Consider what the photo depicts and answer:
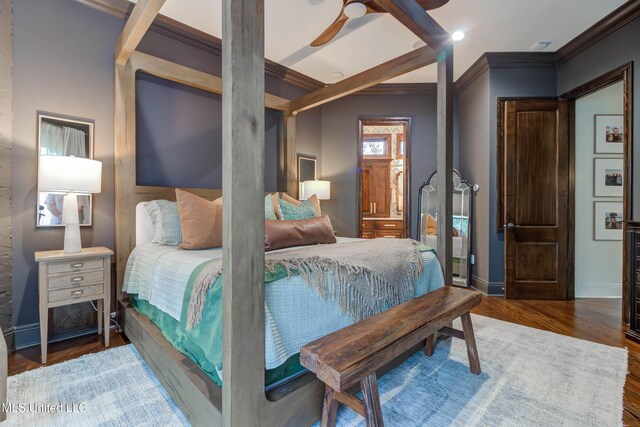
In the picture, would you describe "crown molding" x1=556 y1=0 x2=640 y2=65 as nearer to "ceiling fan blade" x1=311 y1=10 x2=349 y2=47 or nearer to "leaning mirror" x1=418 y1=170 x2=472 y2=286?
"leaning mirror" x1=418 y1=170 x2=472 y2=286

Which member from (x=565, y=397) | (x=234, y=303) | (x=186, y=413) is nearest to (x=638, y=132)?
(x=565, y=397)

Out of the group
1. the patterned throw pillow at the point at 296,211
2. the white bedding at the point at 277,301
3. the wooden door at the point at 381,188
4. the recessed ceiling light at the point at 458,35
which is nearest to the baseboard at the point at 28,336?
the white bedding at the point at 277,301

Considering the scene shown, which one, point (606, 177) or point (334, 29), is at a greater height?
point (334, 29)

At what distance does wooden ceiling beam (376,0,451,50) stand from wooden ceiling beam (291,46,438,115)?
0.11 meters

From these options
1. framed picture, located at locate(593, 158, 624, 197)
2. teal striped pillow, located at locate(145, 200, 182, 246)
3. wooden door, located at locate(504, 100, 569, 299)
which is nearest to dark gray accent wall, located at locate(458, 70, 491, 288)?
wooden door, located at locate(504, 100, 569, 299)

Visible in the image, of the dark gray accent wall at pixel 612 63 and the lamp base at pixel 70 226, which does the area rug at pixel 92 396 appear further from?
the dark gray accent wall at pixel 612 63

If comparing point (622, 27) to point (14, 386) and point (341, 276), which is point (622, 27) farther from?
point (14, 386)

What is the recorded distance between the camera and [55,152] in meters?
2.39

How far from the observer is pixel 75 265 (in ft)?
7.16

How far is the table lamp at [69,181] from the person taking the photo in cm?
206

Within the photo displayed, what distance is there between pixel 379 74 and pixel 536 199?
250 cm

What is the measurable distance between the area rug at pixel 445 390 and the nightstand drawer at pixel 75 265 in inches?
24.0

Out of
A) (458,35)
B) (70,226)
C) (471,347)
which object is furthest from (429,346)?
(458,35)

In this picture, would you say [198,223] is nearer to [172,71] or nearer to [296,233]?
[296,233]
